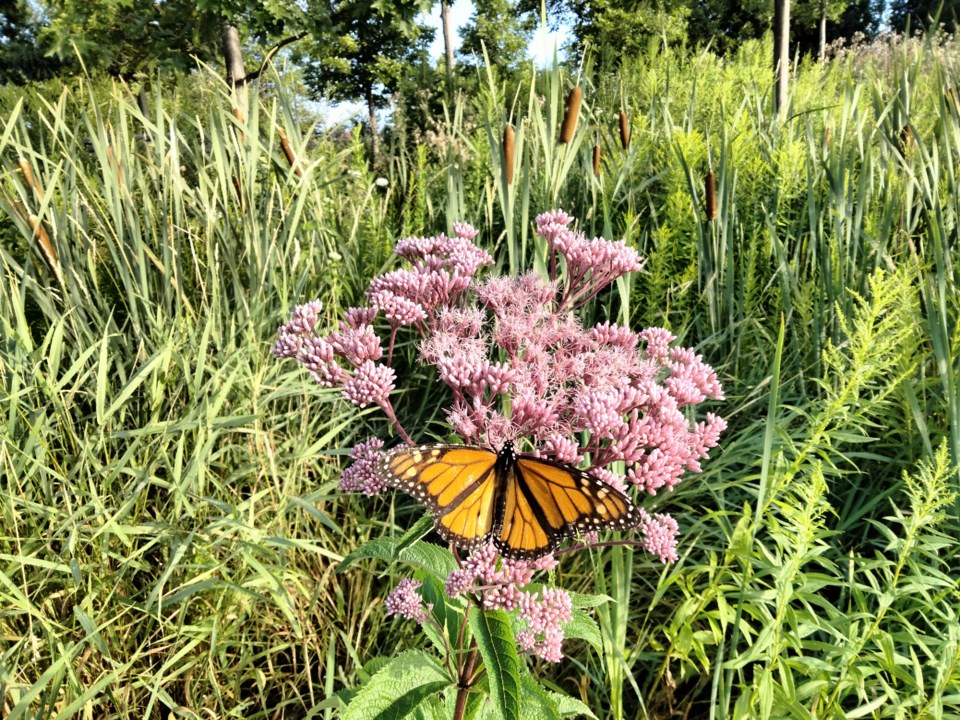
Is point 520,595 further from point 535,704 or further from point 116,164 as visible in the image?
point 116,164

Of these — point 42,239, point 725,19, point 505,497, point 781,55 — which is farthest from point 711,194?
point 725,19

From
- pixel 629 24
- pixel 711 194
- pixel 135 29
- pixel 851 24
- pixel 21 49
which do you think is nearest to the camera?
pixel 711 194

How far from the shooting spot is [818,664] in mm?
1588

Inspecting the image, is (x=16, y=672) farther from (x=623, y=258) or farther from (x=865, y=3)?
(x=865, y=3)

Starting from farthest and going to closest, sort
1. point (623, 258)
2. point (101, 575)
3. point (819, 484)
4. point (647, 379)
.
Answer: point (101, 575), point (623, 258), point (647, 379), point (819, 484)

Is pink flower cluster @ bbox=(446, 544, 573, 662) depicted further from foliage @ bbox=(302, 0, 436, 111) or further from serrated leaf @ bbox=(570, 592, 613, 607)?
foliage @ bbox=(302, 0, 436, 111)

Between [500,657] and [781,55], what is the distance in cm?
500

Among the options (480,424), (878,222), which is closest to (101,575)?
(480,424)

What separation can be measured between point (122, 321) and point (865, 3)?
4439cm

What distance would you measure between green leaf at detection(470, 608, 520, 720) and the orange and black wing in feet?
0.46

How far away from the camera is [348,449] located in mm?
2059

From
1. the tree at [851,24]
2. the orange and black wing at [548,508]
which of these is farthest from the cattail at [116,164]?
the tree at [851,24]

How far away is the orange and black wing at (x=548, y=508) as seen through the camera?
1.15 metres

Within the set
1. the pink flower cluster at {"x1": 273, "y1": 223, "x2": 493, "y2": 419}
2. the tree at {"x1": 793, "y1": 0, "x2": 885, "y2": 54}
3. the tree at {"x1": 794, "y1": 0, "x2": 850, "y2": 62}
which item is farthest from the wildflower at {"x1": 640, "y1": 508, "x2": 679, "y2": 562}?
the tree at {"x1": 793, "y1": 0, "x2": 885, "y2": 54}
